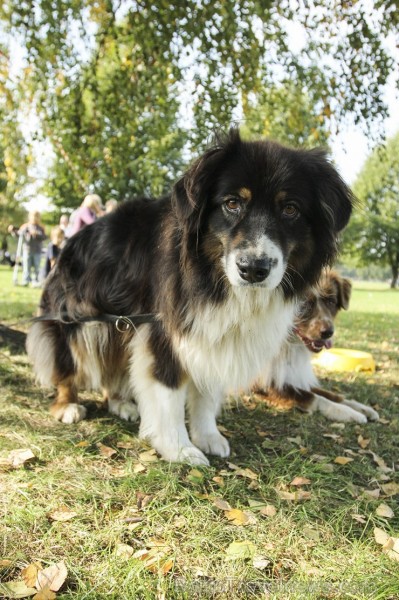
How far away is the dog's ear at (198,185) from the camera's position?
2717 mm

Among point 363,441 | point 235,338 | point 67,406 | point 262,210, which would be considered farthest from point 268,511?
point 67,406

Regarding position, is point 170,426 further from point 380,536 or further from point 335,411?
point 335,411

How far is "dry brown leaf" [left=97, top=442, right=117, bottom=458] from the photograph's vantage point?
2.99 meters

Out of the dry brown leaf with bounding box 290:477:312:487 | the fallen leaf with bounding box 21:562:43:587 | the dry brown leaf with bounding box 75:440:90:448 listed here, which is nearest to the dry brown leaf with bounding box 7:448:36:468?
the dry brown leaf with bounding box 75:440:90:448

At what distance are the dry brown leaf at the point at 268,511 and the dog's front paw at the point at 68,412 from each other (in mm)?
1668

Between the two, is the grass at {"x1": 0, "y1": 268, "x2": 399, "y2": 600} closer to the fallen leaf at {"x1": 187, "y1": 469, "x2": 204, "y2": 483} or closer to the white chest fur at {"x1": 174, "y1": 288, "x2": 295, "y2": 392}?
the fallen leaf at {"x1": 187, "y1": 469, "x2": 204, "y2": 483}

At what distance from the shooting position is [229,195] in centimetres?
271

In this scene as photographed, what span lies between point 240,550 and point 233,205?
1.74 m

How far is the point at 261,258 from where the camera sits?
8.15 ft

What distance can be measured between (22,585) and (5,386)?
2662 mm

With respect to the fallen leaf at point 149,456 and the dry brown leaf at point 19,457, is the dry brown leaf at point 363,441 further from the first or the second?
the dry brown leaf at point 19,457

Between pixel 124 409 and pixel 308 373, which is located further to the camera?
pixel 308 373

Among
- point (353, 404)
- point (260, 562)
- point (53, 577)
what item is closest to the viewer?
point (53, 577)

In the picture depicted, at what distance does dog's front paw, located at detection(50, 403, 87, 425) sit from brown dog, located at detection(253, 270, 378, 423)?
63.7 inches
